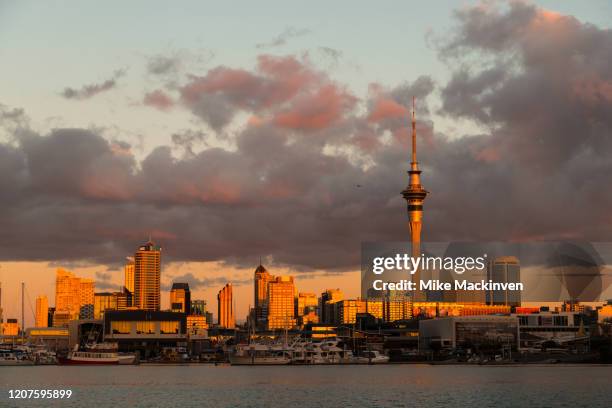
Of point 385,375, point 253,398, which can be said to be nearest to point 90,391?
point 253,398

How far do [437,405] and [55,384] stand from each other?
2742 inches

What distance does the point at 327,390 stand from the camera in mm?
147375

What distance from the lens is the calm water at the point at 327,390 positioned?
12519 centimetres

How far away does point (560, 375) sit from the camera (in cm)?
18688

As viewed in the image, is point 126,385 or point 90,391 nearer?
point 90,391

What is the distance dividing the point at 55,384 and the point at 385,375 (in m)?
61.3

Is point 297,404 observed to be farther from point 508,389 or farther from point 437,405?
point 508,389

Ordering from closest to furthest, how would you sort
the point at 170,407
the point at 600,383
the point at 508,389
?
the point at 170,407
the point at 508,389
the point at 600,383

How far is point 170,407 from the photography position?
398 ft

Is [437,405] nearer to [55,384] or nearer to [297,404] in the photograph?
[297,404]

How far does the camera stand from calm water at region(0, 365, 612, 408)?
12519 cm

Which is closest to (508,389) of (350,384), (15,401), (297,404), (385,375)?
(350,384)

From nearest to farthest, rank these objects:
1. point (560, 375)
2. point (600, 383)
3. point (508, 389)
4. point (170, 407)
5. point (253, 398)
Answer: point (170, 407)
point (253, 398)
point (508, 389)
point (600, 383)
point (560, 375)

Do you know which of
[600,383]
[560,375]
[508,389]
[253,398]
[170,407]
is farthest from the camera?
[560,375]
